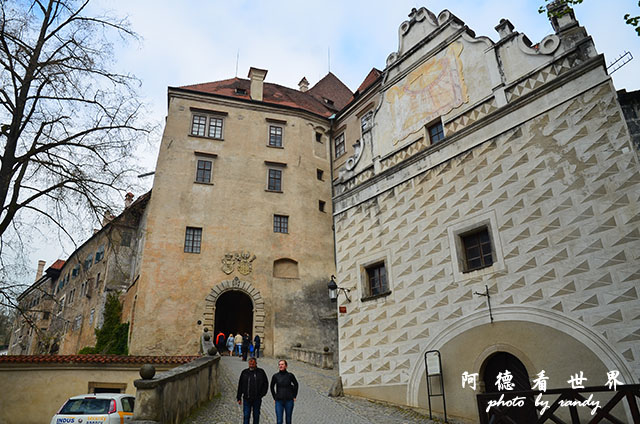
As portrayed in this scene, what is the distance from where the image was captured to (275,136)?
28.8 metres

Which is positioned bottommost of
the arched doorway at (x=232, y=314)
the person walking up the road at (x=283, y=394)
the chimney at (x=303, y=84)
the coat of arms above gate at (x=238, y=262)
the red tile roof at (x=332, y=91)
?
the person walking up the road at (x=283, y=394)

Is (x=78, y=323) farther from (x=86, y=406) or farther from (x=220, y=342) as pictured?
(x=86, y=406)

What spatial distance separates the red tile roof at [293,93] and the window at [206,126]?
1.70 m

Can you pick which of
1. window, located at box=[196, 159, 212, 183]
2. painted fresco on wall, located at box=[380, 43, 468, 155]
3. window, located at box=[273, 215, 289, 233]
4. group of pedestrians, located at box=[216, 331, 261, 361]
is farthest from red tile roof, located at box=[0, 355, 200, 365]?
window, located at box=[196, 159, 212, 183]

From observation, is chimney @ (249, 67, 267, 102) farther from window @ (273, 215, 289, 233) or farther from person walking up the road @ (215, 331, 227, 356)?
person walking up the road @ (215, 331, 227, 356)

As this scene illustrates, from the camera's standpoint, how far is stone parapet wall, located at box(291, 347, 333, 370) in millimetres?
18797

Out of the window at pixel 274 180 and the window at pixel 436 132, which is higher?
the window at pixel 274 180

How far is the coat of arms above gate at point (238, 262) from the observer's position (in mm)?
24656

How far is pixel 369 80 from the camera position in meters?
29.7

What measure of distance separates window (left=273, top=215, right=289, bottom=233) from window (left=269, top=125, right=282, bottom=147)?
187 inches

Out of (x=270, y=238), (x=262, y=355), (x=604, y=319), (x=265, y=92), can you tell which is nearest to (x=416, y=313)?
(x=604, y=319)

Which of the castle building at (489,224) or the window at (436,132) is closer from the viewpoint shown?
the castle building at (489,224)

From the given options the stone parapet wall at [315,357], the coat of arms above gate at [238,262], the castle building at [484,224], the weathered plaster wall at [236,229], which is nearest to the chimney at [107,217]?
the castle building at [484,224]

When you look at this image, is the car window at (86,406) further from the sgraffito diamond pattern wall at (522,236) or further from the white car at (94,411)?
the sgraffito diamond pattern wall at (522,236)
